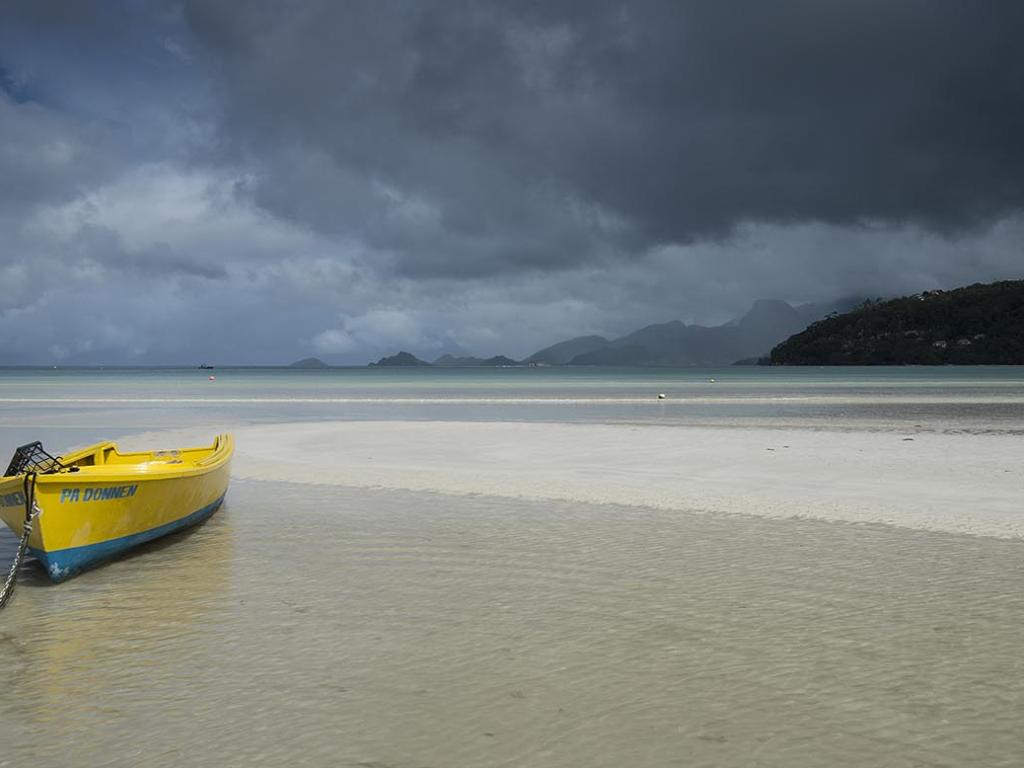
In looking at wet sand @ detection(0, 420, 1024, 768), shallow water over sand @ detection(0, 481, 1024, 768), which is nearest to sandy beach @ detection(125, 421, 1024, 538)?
wet sand @ detection(0, 420, 1024, 768)

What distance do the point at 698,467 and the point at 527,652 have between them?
12.8 m

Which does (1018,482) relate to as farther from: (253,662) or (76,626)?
(76,626)

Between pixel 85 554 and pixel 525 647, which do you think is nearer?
pixel 525 647

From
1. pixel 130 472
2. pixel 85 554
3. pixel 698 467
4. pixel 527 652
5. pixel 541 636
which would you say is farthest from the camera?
pixel 698 467

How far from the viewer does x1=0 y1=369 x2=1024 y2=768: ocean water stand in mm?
5621

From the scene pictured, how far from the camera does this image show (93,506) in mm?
10148

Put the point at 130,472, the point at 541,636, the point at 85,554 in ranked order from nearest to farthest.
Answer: the point at 541,636 → the point at 85,554 → the point at 130,472

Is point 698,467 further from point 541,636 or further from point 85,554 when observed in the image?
point 85,554

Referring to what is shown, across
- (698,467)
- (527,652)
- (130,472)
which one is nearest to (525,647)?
(527,652)

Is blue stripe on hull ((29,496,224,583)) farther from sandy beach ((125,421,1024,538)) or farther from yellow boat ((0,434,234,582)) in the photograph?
sandy beach ((125,421,1024,538))

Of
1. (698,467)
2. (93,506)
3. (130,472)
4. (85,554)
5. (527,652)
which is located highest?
(130,472)

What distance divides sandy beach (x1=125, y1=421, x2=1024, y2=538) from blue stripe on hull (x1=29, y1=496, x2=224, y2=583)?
237 inches

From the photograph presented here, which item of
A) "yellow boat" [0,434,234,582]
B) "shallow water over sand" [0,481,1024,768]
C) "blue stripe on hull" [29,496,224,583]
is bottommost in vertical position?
"shallow water over sand" [0,481,1024,768]

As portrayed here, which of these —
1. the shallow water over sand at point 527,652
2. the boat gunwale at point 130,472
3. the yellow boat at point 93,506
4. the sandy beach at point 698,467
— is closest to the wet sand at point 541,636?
the shallow water over sand at point 527,652
